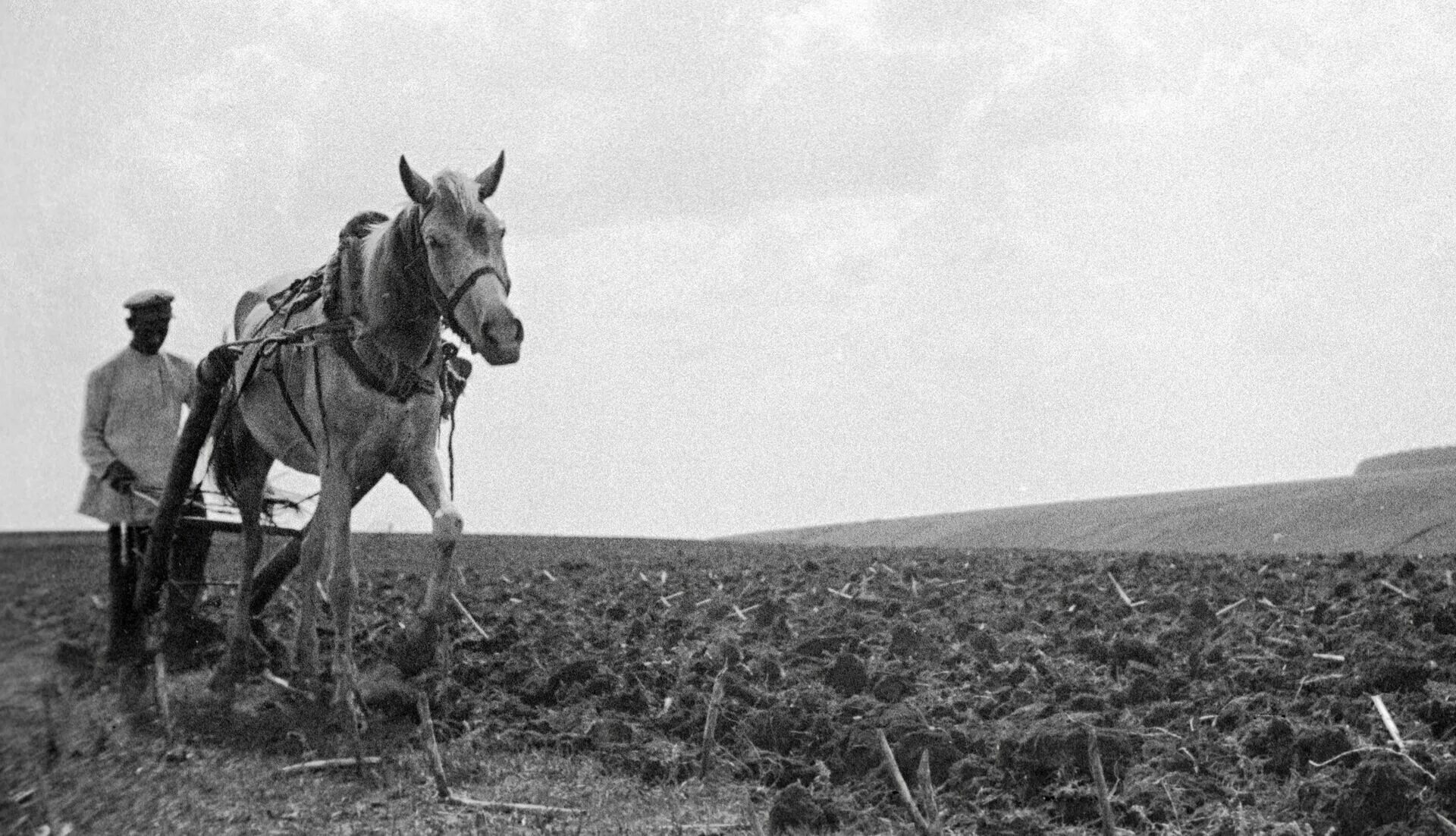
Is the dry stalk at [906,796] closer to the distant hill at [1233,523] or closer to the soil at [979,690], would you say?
the soil at [979,690]

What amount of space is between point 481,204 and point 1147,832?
369cm

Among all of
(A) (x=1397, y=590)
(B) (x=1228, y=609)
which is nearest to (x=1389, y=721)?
(B) (x=1228, y=609)

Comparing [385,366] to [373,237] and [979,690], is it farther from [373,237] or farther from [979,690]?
[979,690]

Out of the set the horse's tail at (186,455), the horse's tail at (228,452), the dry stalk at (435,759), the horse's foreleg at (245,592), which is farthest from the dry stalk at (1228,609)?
the horse's tail at (186,455)

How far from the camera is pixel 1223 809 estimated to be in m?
5.82

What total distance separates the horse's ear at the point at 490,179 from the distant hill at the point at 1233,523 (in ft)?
46.9

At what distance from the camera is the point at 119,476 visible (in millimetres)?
8844

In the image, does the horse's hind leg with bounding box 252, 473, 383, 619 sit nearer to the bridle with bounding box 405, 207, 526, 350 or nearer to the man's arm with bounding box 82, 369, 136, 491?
the man's arm with bounding box 82, 369, 136, 491

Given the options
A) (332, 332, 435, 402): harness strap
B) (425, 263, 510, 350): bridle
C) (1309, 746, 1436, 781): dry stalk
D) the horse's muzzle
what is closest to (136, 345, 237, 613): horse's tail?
(332, 332, 435, 402): harness strap

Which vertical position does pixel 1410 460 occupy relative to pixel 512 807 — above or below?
above

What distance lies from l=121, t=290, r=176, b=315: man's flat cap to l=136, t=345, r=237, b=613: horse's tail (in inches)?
23.4

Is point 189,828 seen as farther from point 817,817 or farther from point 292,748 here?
point 817,817

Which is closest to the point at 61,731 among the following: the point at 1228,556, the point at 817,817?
the point at 817,817

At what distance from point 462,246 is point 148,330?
3.05 meters
